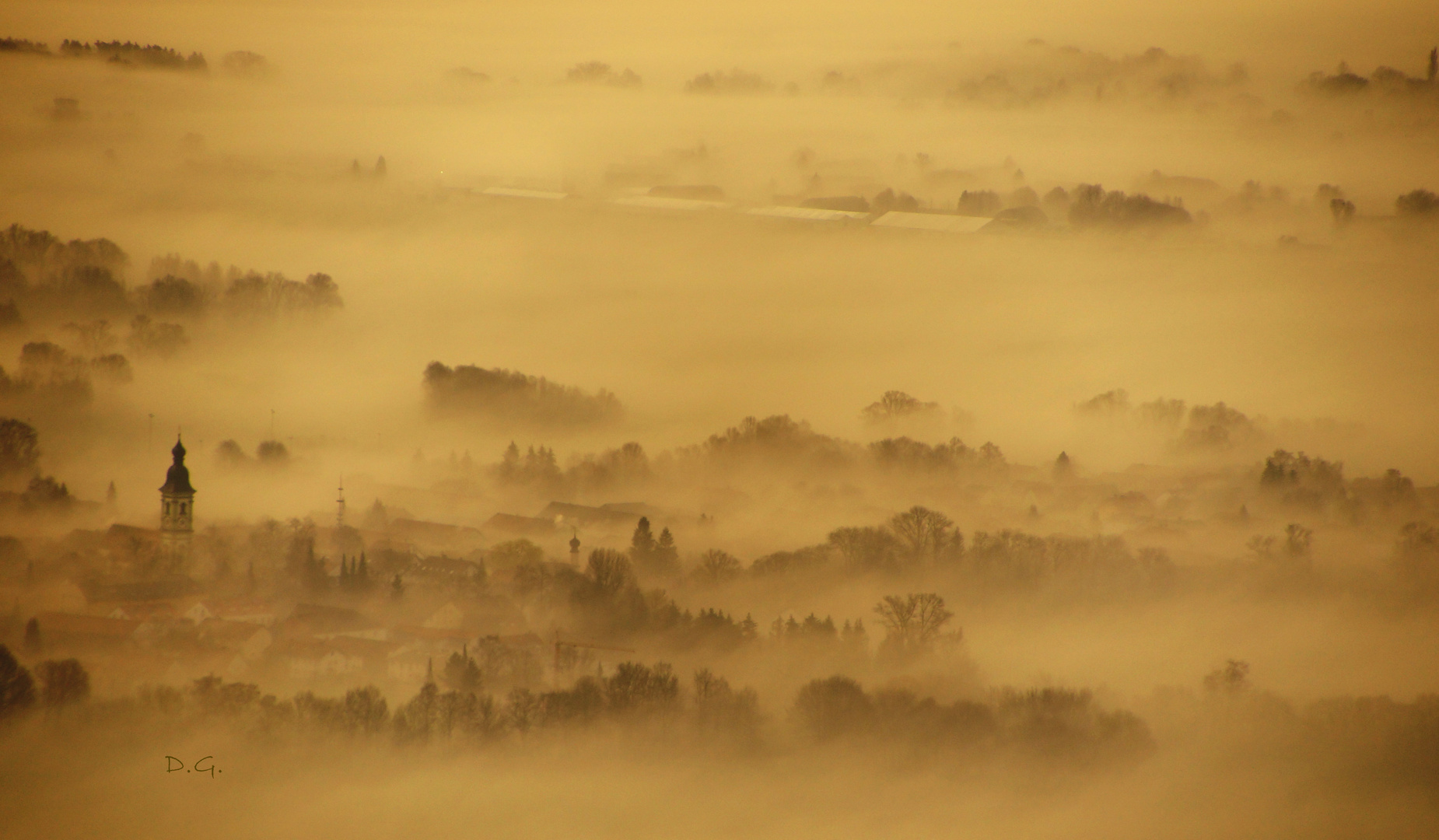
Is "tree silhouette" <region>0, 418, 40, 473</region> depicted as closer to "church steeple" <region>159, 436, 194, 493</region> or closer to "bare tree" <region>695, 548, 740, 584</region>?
"church steeple" <region>159, 436, 194, 493</region>

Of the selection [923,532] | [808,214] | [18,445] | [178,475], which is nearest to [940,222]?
[808,214]

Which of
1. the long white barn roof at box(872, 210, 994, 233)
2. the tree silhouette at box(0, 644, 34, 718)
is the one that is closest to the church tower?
the tree silhouette at box(0, 644, 34, 718)

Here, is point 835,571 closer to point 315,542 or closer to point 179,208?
point 315,542

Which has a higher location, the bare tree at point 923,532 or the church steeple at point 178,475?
the church steeple at point 178,475

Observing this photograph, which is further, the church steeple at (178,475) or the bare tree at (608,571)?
the church steeple at (178,475)

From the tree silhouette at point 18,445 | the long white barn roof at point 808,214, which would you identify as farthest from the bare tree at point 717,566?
the tree silhouette at point 18,445

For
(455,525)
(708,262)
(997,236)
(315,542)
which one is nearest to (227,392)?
(315,542)

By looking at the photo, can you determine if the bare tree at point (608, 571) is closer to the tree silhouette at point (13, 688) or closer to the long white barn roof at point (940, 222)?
the long white barn roof at point (940, 222)

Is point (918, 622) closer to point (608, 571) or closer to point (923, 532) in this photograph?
point (923, 532)
